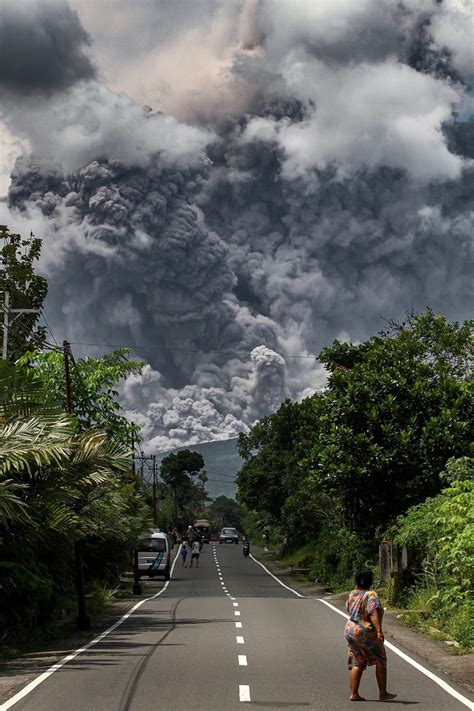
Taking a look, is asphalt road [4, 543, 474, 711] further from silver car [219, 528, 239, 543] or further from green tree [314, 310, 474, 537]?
silver car [219, 528, 239, 543]

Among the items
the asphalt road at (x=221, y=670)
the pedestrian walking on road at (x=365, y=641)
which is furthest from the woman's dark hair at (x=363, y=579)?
the asphalt road at (x=221, y=670)

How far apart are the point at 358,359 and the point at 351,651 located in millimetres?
32731

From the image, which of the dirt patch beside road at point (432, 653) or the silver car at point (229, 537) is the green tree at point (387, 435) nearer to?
the dirt patch beside road at point (432, 653)

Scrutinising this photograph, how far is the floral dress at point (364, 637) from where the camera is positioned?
11.1 metres

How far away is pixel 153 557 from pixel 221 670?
36.8 meters

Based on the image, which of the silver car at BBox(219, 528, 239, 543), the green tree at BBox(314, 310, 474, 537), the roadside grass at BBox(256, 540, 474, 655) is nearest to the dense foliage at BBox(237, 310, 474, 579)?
the green tree at BBox(314, 310, 474, 537)

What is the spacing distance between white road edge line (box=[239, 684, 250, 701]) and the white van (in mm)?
37936

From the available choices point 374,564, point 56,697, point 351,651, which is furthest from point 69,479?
point 374,564

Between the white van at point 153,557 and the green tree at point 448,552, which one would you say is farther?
the white van at point 153,557

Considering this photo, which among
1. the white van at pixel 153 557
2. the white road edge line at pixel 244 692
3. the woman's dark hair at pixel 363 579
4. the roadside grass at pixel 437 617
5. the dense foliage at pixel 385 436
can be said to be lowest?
the white road edge line at pixel 244 692

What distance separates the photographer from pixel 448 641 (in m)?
18.5

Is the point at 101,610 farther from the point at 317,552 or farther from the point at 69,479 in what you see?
the point at 317,552

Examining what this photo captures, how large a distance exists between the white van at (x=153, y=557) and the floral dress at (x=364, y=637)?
129 feet

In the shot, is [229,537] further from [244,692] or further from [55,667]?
[244,692]
